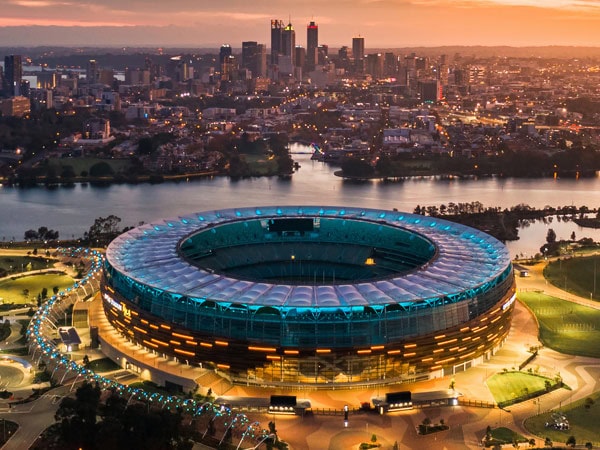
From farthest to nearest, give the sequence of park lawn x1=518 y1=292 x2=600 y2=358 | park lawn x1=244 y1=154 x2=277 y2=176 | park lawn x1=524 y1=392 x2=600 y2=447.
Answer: park lawn x1=244 y1=154 x2=277 y2=176
park lawn x1=518 y1=292 x2=600 y2=358
park lawn x1=524 y1=392 x2=600 y2=447

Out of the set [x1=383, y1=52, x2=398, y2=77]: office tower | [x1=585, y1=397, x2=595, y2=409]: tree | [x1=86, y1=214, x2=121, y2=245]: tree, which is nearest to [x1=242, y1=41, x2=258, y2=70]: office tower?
[x1=383, y1=52, x2=398, y2=77]: office tower

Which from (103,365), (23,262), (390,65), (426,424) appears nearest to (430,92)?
(390,65)

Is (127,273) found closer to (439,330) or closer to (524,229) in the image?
(439,330)

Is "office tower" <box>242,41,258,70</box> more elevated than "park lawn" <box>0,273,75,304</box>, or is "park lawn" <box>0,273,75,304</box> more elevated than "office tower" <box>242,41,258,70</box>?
"office tower" <box>242,41,258,70</box>

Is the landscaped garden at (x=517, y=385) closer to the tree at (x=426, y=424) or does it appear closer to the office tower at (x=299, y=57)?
the tree at (x=426, y=424)

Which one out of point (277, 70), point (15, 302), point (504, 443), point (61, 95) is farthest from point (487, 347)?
point (277, 70)

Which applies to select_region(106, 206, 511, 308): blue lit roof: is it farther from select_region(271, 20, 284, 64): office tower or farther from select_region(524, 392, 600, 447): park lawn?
select_region(271, 20, 284, 64): office tower

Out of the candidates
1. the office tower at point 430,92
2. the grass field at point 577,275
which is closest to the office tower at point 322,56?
the office tower at point 430,92
